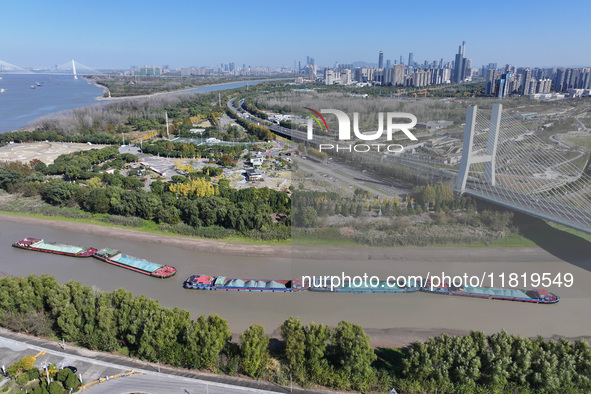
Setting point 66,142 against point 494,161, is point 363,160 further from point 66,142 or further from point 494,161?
point 66,142

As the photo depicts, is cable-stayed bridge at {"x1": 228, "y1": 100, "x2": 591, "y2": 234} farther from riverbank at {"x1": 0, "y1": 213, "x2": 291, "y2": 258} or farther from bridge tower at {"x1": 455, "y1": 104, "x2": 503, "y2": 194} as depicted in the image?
riverbank at {"x1": 0, "y1": 213, "x2": 291, "y2": 258}

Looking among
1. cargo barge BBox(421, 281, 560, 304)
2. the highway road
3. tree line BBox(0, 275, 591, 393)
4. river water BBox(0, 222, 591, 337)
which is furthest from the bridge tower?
the highway road

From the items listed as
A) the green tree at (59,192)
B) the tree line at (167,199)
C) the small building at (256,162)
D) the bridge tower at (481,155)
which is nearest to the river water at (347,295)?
the tree line at (167,199)

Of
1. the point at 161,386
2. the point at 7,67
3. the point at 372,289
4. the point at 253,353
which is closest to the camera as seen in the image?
the point at 161,386

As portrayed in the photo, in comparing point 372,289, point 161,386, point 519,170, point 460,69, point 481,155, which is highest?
point 460,69

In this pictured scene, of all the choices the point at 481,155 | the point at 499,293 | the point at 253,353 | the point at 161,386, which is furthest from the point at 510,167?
the point at 161,386

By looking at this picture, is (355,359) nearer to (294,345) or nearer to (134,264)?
(294,345)

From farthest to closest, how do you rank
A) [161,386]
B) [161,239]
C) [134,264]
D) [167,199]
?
1. [167,199]
2. [161,239]
3. [134,264]
4. [161,386]
